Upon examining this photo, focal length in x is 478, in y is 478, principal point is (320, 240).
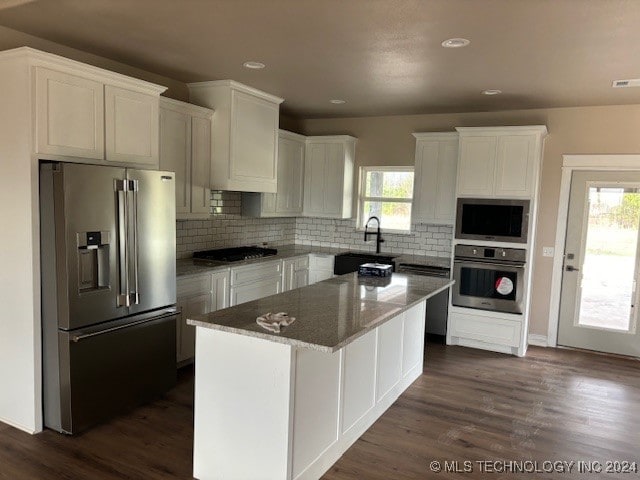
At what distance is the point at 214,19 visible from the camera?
294 cm

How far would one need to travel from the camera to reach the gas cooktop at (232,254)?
188 inches

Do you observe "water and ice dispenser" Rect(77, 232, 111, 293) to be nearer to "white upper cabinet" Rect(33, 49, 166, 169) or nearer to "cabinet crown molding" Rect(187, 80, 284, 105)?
"white upper cabinet" Rect(33, 49, 166, 169)

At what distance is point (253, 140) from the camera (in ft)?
16.2

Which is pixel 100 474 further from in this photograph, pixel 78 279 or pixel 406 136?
pixel 406 136

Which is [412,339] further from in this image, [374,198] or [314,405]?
[374,198]

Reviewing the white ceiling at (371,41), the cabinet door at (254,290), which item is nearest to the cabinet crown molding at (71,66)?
the white ceiling at (371,41)

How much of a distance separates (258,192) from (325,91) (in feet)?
4.24

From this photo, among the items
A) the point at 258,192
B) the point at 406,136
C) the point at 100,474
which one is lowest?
the point at 100,474

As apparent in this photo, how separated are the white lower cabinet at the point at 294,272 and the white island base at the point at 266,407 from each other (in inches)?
105

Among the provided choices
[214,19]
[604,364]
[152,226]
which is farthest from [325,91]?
[604,364]

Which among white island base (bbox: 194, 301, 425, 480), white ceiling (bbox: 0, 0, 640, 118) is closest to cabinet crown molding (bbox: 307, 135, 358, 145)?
white ceiling (bbox: 0, 0, 640, 118)

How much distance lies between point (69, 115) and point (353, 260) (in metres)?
3.48

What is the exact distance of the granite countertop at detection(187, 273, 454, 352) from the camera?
2.29m

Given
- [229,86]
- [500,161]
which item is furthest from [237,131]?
[500,161]
